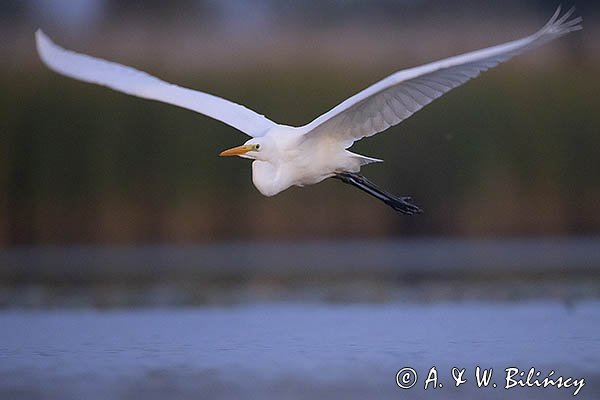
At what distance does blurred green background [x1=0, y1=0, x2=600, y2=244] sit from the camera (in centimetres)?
1277

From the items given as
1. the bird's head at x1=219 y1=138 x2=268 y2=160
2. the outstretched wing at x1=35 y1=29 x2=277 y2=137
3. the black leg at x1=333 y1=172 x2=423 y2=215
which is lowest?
the black leg at x1=333 y1=172 x2=423 y2=215

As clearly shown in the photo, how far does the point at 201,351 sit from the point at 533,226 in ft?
23.5

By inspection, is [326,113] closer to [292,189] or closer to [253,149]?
[253,149]

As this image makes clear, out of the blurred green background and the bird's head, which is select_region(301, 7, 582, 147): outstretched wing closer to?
the bird's head

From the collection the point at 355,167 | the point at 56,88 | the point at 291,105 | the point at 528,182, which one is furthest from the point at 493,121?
the point at 355,167

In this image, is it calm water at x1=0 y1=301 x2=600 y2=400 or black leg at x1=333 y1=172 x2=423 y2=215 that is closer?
calm water at x1=0 y1=301 x2=600 y2=400

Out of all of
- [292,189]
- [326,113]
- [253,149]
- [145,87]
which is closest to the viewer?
[326,113]

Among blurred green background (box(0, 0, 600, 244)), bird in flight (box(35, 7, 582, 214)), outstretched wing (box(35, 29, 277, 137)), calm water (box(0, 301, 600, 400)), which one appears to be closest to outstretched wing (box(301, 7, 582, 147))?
bird in flight (box(35, 7, 582, 214))

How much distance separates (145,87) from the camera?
7.30m

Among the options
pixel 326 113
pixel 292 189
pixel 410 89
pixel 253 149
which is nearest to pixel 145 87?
pixel 253 149

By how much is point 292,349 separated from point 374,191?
145cm

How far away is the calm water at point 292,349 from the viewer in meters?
5.31

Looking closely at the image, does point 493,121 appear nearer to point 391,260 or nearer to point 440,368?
point 391,260

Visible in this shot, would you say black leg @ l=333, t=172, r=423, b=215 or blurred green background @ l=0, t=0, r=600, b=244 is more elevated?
blurred green background @ l=0, t=0, r=600, b=244
